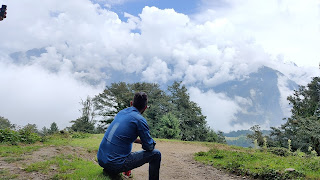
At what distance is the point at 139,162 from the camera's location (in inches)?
189

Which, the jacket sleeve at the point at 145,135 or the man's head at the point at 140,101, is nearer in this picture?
the jacket sleeve at the point at 145,135

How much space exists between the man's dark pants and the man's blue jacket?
10cm

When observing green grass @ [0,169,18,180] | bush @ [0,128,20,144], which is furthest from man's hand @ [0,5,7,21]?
green grass @ [0,169,18,180]

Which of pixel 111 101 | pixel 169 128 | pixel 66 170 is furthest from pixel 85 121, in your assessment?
pixel 66 170

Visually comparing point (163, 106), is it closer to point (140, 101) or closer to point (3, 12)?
point (3, 12)

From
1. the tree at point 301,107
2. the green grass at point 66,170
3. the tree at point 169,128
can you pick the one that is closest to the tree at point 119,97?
the tree at point 169,128

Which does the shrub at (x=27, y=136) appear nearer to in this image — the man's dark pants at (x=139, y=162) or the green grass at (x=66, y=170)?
the green grass at (x=66, y=170)

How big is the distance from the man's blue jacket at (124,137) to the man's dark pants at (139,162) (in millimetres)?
101

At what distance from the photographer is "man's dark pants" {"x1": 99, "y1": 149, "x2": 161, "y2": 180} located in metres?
4.74

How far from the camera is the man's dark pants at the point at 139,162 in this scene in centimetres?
474

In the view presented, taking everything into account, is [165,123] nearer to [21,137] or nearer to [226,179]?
[21,137]

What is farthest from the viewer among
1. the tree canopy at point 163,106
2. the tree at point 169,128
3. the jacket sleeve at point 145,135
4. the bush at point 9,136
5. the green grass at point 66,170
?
the tree canopy at point 163,106

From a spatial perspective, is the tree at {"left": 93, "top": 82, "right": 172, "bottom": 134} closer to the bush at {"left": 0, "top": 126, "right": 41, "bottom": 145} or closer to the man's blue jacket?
the bush at {"left": 0, "top": 126, "right": 41, "bottom": 145}

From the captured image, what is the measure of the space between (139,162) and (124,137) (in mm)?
605
